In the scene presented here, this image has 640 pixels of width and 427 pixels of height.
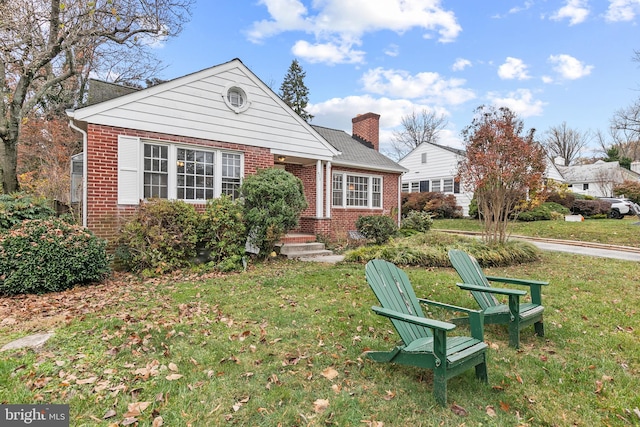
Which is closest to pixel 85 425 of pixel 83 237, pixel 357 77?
pixel 83 237

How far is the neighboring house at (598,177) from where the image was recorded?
28.5m

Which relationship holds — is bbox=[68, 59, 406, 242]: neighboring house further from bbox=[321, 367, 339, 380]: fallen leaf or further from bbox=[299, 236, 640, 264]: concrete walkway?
bbox=[321, 367, 339, 380]: fallen leaf

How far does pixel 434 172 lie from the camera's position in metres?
23.0

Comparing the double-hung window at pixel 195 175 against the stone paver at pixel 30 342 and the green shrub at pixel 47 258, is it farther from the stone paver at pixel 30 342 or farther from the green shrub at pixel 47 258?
the stone paver at pixel 30 342

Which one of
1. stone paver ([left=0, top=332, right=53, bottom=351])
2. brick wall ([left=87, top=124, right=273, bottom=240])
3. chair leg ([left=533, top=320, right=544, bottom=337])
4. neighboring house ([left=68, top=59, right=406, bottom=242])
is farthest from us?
neighboring house ([left=68, top=59, right=406, bottom=242])

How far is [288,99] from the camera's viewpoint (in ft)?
104

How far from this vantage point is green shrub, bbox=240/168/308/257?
7.74 m

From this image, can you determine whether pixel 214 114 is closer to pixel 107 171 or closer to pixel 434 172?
pixel 107 171

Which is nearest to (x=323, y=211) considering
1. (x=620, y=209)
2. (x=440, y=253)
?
(x=440, y=253)

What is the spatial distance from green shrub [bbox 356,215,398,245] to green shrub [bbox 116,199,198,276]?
18.4 ft

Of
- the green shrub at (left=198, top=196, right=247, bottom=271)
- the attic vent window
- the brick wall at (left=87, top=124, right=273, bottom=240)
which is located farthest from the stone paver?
the attic vent window

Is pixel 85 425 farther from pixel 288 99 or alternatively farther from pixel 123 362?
pixel 288 99

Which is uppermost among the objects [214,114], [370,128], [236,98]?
[370,128]

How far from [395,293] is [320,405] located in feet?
3.98
